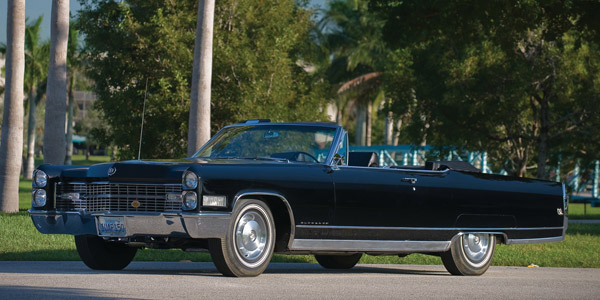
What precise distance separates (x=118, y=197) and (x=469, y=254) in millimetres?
4290

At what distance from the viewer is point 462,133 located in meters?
33.1

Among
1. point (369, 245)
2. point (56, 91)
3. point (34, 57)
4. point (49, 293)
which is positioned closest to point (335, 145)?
point (369, 245)

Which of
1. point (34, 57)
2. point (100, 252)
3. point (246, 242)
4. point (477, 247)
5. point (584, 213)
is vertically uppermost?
point (34, 57)

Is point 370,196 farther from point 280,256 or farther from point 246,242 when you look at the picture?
point 280,256

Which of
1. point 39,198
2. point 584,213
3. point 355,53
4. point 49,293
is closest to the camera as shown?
point 49,293

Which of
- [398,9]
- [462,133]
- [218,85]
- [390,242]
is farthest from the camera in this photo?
[462,133]

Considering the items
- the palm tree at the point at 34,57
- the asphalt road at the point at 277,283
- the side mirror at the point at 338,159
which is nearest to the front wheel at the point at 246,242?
the asphalt road at the point at 277,283

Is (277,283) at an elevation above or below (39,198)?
below

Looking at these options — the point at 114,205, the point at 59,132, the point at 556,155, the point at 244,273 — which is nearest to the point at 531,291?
the point at 244,273

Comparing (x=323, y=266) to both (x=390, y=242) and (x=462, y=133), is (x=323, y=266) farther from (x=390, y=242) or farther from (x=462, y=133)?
(x=462, y=133)

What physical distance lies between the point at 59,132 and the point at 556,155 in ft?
68.6

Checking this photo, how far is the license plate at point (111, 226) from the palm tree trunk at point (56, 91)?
45.6ft

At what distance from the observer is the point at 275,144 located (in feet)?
35.9

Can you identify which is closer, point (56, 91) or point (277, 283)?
point (277, 283)
